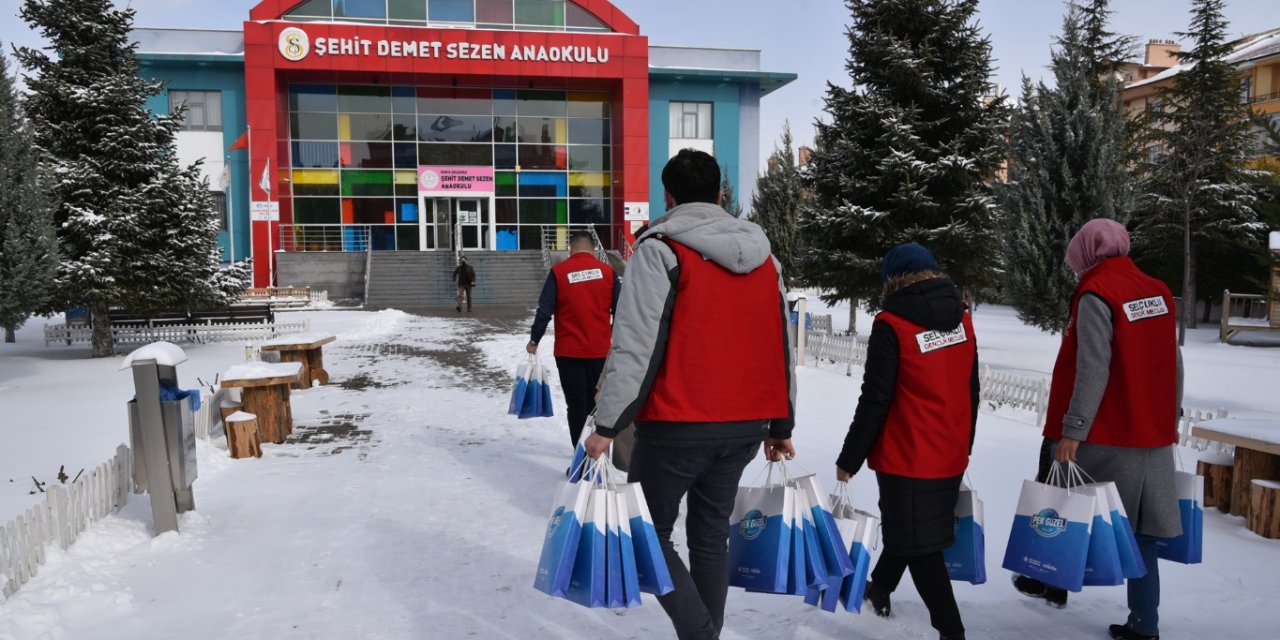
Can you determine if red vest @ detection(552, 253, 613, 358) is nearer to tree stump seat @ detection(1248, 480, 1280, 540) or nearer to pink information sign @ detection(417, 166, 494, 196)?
tree stump seat @ detection(1248, 480, 1280, 540)

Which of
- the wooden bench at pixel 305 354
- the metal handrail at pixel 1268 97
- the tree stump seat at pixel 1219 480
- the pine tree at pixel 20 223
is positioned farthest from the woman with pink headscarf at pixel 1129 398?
the metal handrail at pixel 1268 97

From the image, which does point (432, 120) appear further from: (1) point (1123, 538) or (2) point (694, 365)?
(1) point (1123, 538)

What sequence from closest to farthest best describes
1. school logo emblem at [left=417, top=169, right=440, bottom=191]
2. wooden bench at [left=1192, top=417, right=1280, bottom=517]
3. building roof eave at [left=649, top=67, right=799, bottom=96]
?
wooden bench at [left=1192, top=417, right=1280, bottom=517] → school logo emblem at [left=417, top=169, right=440, bottom=191] → building roof eave at [left=649, top=67, right=799, bottom=96]

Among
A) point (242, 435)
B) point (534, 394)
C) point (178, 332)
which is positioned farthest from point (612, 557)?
point (178, 332)

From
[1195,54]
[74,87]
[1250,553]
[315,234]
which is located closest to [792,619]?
[1250,553]

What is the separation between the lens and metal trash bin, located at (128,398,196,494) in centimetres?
507

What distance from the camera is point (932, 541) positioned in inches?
131

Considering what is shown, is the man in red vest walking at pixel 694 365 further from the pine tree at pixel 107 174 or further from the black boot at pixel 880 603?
the pine tree at pixel 107 174

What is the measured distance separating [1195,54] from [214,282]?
85.7ft

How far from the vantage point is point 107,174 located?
14445mm

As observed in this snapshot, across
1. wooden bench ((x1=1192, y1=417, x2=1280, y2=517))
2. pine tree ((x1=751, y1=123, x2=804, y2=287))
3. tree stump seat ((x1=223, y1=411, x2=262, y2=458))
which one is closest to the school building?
pine tree ((x1=751, y1=123, x2=804, y2=287))

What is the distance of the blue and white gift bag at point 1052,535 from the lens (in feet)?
10.8

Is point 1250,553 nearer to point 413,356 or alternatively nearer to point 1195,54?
point 413,356

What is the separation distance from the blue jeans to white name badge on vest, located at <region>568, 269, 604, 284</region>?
12.3ft
